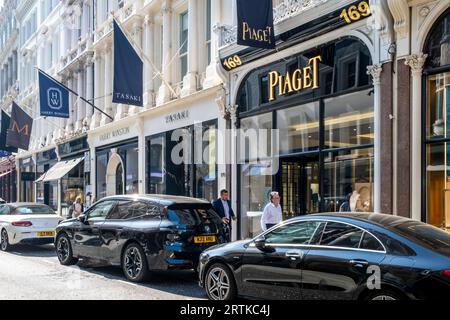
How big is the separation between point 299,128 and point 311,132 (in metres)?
0.53

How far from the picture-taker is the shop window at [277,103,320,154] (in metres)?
13.7

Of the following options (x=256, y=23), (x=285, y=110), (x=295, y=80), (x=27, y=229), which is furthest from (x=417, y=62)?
(x=27, y=229)

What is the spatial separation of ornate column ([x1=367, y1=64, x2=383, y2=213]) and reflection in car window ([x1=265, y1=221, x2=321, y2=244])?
441cm

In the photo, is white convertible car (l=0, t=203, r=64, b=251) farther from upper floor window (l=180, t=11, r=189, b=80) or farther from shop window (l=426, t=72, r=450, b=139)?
shop window (l=426, t=72, r=450, b=139)

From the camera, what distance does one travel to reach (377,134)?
1135 cm

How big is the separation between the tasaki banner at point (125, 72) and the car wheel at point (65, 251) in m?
6.93

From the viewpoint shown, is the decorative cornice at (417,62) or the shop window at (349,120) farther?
the shop window at (349,120)

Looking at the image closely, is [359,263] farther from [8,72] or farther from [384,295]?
[8,72]

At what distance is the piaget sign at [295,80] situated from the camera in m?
13.3

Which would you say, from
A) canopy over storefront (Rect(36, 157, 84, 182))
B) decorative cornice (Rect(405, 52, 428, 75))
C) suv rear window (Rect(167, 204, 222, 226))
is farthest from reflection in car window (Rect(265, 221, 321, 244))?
canopy over storefront (Rect(36, 157, 84, 182))

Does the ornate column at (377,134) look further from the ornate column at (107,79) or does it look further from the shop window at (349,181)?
the ornate column at (107,79)

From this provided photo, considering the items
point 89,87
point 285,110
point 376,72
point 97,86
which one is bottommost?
point 285,110

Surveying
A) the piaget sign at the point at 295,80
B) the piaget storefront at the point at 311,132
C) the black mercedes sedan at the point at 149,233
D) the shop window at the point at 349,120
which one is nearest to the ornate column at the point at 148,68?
the piaget storefront at the point at 311,132
